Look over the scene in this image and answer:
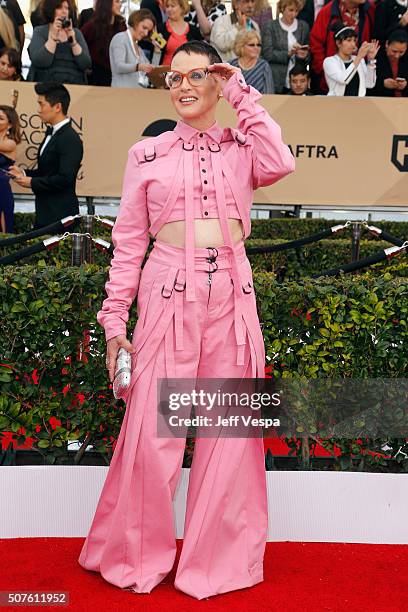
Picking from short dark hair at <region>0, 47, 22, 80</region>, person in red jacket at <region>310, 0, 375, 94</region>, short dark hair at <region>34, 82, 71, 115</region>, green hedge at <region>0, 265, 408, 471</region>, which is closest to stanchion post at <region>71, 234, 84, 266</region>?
green hedge at <region>0, 265, 408, 471</region>

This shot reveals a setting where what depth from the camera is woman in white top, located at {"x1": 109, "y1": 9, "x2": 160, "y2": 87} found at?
10.1 metres

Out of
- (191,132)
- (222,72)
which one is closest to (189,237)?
(191,132)

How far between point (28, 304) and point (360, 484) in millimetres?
1871

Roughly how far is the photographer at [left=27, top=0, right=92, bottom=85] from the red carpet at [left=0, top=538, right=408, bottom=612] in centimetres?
678

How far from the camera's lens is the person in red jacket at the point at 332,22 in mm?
10742

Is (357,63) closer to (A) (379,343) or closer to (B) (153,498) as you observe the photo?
(A) (379,343)

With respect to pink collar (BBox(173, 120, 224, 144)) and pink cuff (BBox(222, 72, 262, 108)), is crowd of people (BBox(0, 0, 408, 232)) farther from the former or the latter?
pink cuff (BBox(222, 72, 262, 108))

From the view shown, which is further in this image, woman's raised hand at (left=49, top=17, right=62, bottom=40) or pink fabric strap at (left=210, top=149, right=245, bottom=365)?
woman's raised hand at (left=49, top=17, right=62, bottom=40)

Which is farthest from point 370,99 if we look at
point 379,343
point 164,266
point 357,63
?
point 164,266

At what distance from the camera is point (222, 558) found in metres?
3.84

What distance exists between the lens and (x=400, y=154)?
1120 centimetres

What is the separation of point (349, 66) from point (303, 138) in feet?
3.29

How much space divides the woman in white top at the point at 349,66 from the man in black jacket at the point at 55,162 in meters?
3.77

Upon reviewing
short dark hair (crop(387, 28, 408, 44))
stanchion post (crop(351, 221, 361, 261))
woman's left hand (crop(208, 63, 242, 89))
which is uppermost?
woman's left hand (crop(208, 63, 242, 89))
